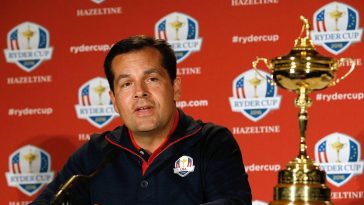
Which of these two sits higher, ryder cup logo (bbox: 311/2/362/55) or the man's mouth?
ryder cup logo (bbox: 311/2/362/55)

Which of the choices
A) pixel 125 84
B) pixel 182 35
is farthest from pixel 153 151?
pixel 182 35

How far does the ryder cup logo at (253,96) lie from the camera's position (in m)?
3.50

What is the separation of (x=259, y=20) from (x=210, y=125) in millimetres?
1291

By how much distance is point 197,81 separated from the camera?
3641 millimetres

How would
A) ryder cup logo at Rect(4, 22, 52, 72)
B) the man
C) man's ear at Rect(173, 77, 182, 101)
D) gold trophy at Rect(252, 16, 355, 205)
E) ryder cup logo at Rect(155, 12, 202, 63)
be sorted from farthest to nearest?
ryder cup logo at Rect(4, 22, 52, 72), ryder cup logo at Rect(155, 12, 202, 63), man's ear at Rect(173, 77, 182, 101), the man, gold trophy at Rect(252, 16, 355, 205)

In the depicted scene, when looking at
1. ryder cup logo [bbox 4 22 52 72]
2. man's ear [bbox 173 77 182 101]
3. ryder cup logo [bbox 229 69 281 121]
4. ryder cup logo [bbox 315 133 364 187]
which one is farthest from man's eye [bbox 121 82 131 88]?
ryder cup logo [bbox 4 22 52 72]

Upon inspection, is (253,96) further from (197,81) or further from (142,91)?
(142,91)

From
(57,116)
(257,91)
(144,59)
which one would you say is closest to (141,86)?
(144,59)

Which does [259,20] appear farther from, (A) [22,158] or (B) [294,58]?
(B) [294,58]

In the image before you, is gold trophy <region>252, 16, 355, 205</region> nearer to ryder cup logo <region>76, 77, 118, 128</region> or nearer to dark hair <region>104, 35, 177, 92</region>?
dark hair <region>104, 35, 177, 92</region>

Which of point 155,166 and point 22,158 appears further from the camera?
point 22,158

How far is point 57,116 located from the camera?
386 cm

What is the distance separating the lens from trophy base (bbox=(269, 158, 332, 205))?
1.69m

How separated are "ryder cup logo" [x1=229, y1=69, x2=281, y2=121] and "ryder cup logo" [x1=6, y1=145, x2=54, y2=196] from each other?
1.08 m
